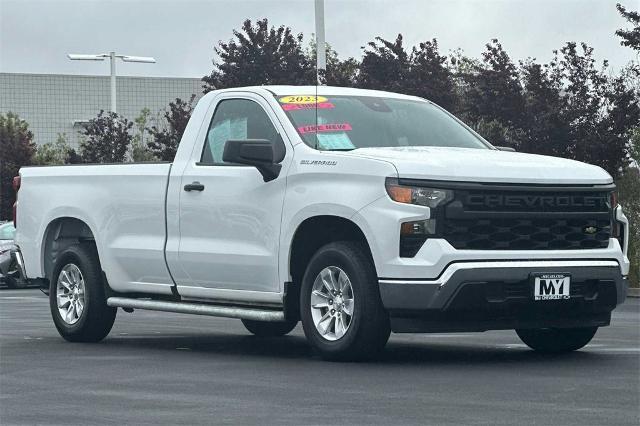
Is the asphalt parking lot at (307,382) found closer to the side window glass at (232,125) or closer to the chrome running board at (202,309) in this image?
the chrome running board at (202,309)

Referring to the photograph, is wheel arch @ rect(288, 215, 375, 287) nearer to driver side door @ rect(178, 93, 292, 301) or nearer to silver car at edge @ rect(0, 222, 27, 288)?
driver side door @ rect(178, 93, 292, 301)

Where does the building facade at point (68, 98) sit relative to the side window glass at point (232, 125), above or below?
above

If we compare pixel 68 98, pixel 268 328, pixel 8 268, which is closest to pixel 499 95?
pixel 8 268

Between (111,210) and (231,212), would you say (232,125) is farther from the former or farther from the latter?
(111,210)

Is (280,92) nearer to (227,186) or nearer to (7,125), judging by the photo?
(227,186)

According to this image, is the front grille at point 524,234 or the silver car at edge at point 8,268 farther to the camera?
the silver car at edge at point 8,268

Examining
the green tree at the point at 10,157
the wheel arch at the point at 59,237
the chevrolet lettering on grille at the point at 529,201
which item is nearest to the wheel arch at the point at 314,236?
the chevrolet lettering on grille at the point at 529,201

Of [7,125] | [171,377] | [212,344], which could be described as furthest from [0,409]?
[7,125]

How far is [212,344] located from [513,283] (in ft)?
11.5

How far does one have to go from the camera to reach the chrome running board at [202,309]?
1136 cm

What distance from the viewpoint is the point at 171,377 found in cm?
1006

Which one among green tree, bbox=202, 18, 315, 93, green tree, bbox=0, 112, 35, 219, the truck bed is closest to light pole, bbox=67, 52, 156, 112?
green tree, bbox=0, 112, 35, 219

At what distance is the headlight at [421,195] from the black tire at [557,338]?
1.85 m

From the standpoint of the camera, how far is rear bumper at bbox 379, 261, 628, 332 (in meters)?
10.3
